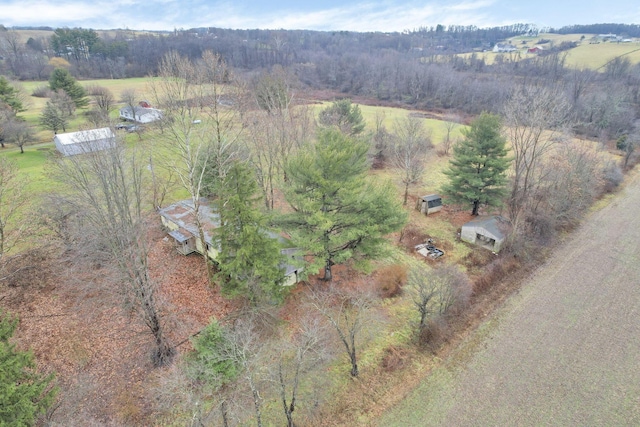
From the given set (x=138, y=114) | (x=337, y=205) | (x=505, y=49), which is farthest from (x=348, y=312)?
(x=505, y=49)

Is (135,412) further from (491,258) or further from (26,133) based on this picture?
(26,133)

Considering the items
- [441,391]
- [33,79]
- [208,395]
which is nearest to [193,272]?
[208,395]

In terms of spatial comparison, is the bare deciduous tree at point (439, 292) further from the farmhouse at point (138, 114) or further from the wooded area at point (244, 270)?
the farmhouse at point (138, 114)

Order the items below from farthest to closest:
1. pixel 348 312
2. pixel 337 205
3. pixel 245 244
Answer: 1. pixel 337 205
2. pixel 348 312
3. pixel 245 244

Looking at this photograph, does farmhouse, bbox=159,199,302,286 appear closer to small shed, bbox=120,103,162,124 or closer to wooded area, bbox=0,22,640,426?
wooded area, bbox=0,22,640,426

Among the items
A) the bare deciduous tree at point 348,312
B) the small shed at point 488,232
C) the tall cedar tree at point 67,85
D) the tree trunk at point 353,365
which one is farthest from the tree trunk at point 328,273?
the tall cedar tree at point 67,85

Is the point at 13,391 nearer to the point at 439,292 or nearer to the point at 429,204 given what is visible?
the point at 439,292
